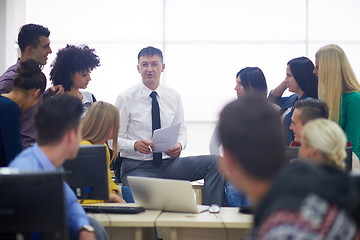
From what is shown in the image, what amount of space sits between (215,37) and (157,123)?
7.09ft

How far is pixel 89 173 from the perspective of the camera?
2.99 m

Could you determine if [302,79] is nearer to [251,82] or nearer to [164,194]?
[251,82]

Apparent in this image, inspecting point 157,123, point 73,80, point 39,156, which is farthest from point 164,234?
point 39,156

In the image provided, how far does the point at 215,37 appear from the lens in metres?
6.77

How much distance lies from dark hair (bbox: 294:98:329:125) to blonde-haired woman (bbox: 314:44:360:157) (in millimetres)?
570

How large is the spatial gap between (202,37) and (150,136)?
2.18 m

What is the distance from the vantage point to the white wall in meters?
6.68

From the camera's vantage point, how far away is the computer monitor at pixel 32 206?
188 centimetres

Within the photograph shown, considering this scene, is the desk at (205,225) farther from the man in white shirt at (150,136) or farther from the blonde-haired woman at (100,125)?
the man in white shirt at (150,136)

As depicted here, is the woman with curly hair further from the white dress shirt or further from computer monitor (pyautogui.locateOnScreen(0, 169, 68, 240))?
computer monitor (pyautogui.locateOnScreen(0, 169, 68, 240))

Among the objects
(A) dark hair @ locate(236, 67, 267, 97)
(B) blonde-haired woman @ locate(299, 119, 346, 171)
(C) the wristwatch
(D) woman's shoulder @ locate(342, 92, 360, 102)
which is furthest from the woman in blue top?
(C) the wristwatch

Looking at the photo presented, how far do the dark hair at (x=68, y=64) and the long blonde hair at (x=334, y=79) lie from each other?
1.84 m

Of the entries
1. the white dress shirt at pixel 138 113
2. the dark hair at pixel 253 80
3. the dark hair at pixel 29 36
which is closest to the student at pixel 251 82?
the dark hair at pixel 253 80

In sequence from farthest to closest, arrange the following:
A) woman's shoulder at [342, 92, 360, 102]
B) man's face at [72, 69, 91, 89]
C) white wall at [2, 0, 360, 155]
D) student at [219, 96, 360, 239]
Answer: white wall at [2, 0, 360, 155]
man's face at [72, 69, 91, 89]
woman's shoulder at [342, 92, 360, 102]
student at [219, 96, 360, 239]
